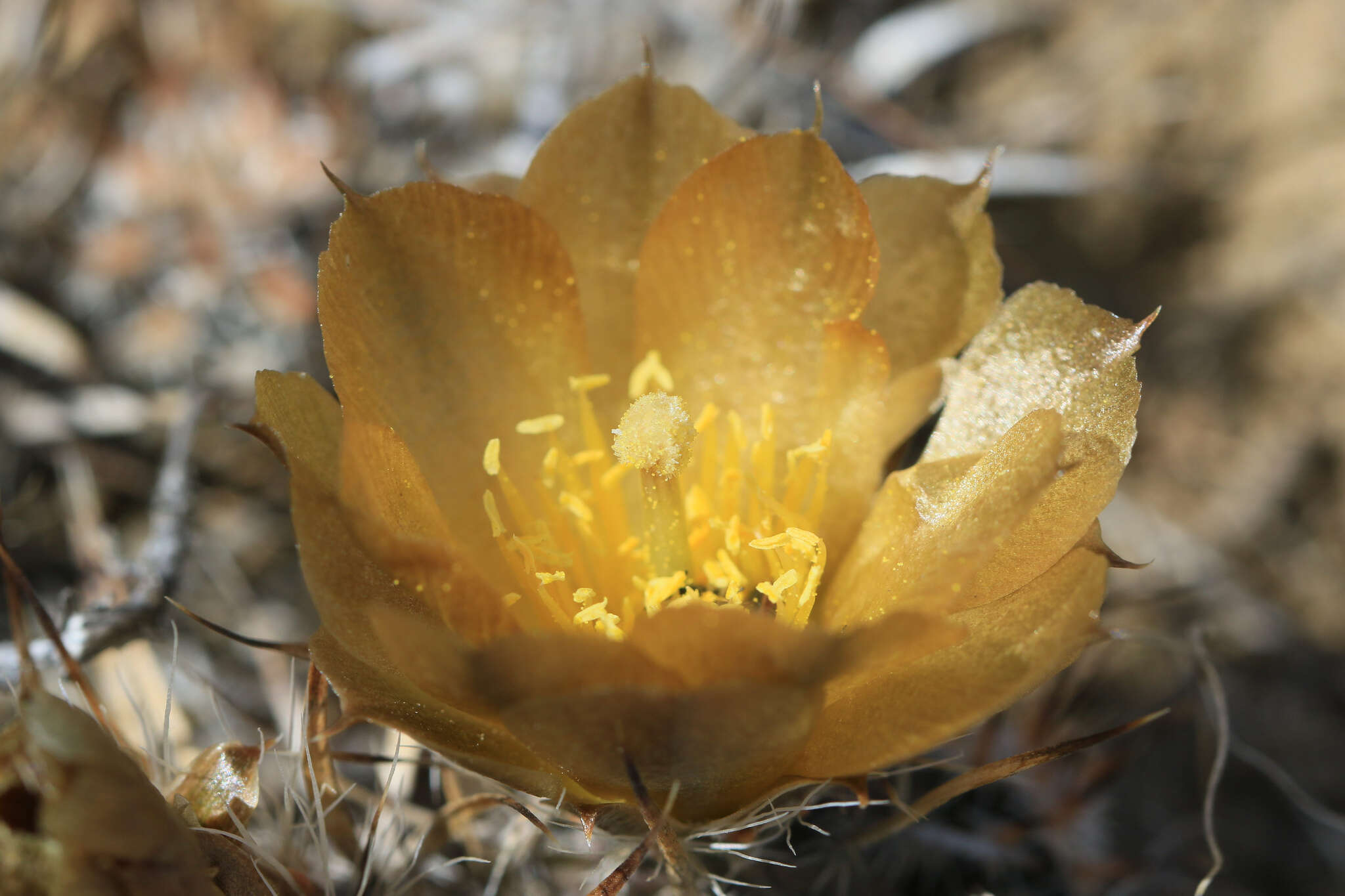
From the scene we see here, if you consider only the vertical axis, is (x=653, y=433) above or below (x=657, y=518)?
above

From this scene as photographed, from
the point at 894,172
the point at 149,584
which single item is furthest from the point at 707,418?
the point at 149,584

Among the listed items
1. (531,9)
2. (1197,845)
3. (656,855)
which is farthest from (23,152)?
(1197,845)

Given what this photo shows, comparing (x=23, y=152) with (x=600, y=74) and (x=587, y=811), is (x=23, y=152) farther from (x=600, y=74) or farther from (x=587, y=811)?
(x=587, y=811)

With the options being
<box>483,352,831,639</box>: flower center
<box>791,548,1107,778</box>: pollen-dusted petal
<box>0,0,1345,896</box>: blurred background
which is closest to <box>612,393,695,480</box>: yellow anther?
<box>483,352,831,639</box>: flower center

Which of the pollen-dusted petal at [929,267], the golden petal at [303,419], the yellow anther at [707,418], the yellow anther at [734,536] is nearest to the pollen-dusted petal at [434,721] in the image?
the golden petal at [303,419]

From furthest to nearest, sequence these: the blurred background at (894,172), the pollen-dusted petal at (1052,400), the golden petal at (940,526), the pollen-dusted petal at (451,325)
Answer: the blurred background at (894,172) → the pollen-dusted petal at (451,325) → the pollen-dusted petal at (1052,400) → the golden petal at (940,526)

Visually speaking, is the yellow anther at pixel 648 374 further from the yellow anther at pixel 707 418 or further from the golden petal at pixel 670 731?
the golden petal at pixel 670 731

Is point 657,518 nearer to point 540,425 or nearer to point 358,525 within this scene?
point 540,425

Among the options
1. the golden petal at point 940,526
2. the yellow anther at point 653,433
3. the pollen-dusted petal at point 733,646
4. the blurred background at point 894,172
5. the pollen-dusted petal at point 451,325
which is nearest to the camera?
the pollen-dusted petal at point 733,646
